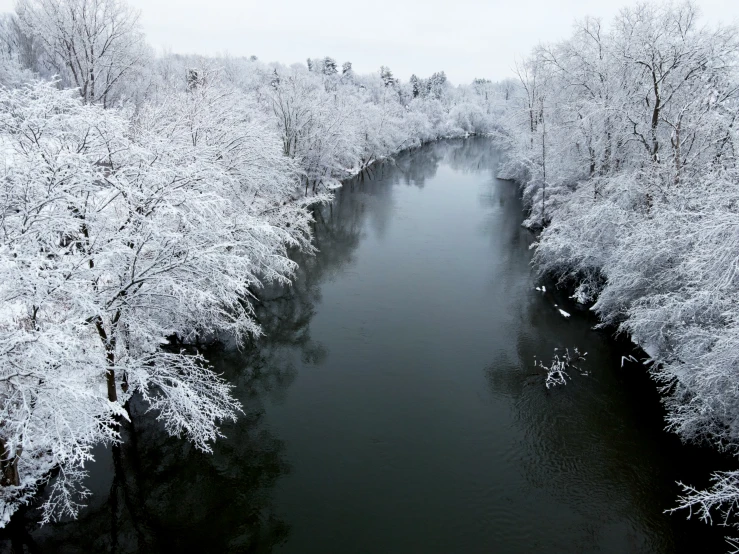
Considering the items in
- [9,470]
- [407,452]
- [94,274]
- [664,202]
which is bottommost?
[407,452]

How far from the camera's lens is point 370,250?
1145 inches

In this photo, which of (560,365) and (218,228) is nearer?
(218,228)

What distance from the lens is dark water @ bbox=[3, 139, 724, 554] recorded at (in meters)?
11.0

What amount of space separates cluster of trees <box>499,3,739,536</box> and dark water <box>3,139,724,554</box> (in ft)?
5.91

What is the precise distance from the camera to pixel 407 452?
527 inches

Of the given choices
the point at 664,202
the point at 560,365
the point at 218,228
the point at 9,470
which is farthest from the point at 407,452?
the point at 664,202

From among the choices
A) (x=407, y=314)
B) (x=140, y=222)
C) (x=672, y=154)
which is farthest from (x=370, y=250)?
(x=140, y=222)

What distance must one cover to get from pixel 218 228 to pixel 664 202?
1764 centimetres

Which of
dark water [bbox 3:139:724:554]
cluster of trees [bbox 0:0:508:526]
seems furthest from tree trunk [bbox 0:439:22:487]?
dark water [bbox 3:139:724:554]

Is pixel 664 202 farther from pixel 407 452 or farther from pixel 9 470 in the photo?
pixel 9 470

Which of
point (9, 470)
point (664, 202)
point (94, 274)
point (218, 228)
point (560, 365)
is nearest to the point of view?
point (94, 274)

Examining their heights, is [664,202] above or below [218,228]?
above

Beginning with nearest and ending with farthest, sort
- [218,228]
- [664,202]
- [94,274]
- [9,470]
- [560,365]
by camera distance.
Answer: [94,274], [9,470], [218,228], [560,365], [664,202]

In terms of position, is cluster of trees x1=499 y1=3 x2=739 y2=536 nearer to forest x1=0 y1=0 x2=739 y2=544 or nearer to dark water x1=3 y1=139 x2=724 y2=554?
forest x1=0 y1=0 x2=739 y2=544
